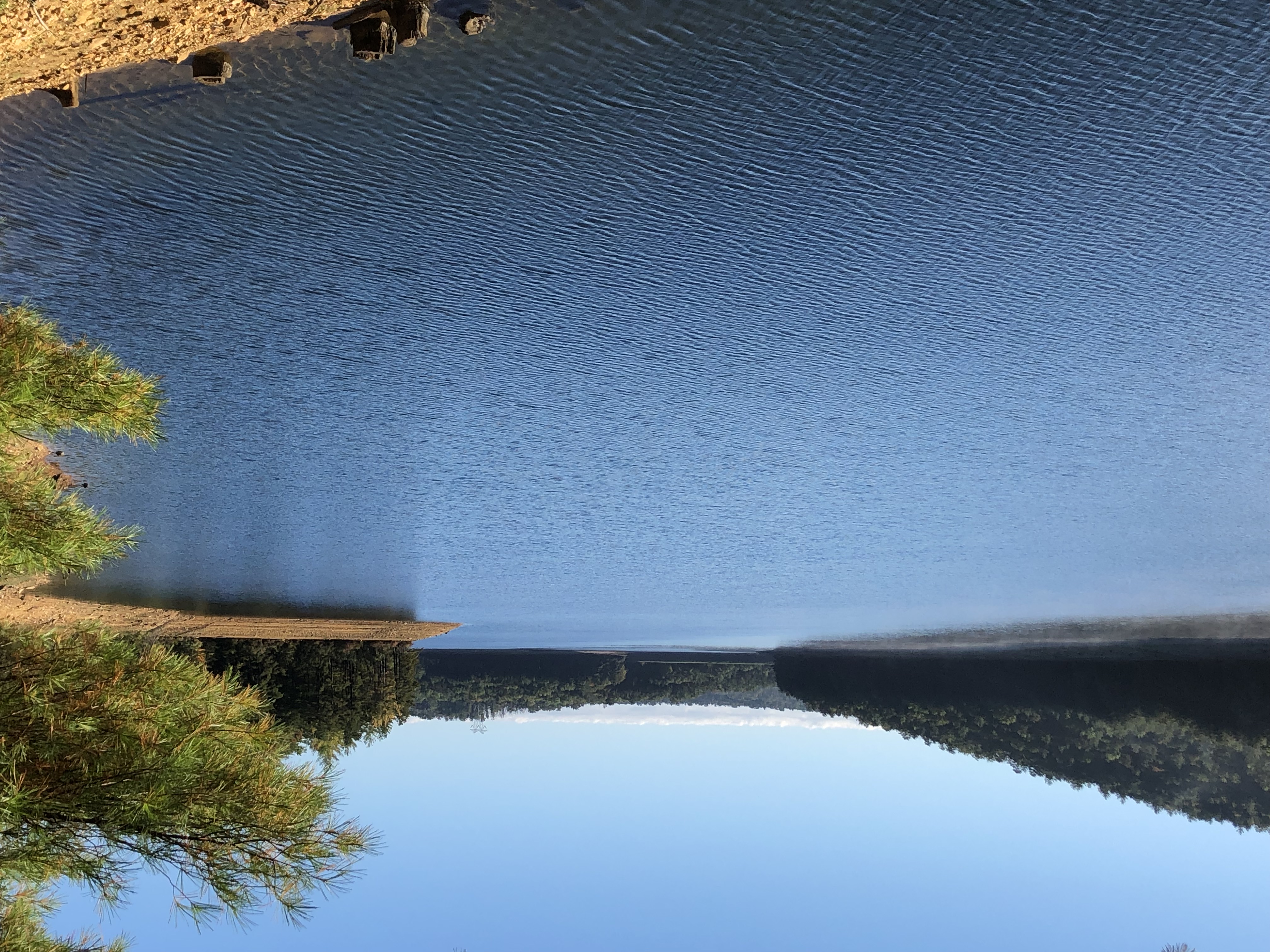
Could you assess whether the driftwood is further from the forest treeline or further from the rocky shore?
the forest treeline

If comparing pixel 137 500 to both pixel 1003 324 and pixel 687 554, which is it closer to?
pixel 687 554

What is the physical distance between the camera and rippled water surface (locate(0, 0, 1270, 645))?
605cm

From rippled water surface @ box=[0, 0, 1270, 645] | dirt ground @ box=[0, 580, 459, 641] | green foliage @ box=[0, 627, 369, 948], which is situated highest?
rippled water surface @ box=[0, 0, 1270, 645]

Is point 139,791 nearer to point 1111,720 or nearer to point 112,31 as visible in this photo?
point 112,31

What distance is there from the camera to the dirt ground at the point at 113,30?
446 cm

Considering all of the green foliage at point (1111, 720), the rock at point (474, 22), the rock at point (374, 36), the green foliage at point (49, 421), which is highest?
the rock at point (474, 22)

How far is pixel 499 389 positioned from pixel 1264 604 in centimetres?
1819

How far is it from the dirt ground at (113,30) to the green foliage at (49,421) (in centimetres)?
142

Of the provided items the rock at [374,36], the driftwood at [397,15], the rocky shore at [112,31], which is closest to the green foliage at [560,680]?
the rocky shore at [112,31]

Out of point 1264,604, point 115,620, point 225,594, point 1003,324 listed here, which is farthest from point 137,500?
point 1264,604

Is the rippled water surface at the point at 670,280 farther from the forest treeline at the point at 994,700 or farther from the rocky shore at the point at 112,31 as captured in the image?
the forest treeline at the point at 994,700

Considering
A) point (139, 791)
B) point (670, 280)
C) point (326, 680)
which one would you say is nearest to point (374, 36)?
point (670, 280)

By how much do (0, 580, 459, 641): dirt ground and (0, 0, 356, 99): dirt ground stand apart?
3379 millimetres

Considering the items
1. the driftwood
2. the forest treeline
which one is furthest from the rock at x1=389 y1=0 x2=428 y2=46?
the forest treeline
